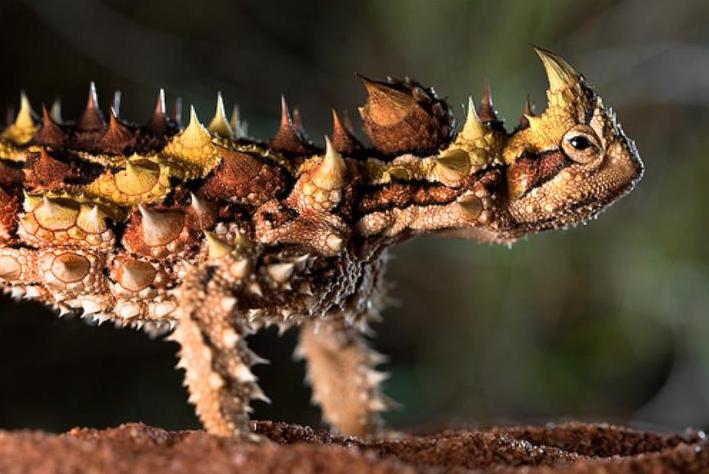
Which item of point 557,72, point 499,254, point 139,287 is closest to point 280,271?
point 139,287

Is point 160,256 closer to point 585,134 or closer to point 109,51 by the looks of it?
point 585,134

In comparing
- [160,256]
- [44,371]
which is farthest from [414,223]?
[44,371]

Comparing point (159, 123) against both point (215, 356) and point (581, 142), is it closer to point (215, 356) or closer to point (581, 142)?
point (215, 356)

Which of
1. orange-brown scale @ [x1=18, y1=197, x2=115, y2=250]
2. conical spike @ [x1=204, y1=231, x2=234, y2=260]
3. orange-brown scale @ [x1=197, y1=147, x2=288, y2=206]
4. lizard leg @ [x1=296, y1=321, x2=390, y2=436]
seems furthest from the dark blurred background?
conical spike @ [x1=204, y1=231, x2=234, y2=260]

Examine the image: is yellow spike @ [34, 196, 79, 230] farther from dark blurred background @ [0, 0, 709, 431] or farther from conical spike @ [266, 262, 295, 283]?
dark blurred background @ [0, 0, 709, 431]

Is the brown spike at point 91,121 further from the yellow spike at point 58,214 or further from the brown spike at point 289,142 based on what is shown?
the brown spike at point 289,142

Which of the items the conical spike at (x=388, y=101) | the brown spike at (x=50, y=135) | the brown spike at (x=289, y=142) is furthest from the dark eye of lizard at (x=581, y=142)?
the brown spike at (x=50, y=135)
